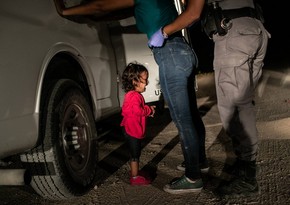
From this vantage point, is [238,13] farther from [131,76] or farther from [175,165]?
[175,165]

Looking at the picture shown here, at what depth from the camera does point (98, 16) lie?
344cm

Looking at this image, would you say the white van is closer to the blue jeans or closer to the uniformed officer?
the blue jeans

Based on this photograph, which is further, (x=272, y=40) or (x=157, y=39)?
(x=272, y=40)

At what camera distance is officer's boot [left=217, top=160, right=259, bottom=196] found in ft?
8.76

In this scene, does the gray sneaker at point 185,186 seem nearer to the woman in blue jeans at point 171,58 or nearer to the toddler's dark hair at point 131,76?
the woman in blue jeans at point 171,58

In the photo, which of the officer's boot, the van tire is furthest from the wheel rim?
the officer's boot

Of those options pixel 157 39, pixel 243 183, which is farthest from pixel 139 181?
Answer: pixel 157 39

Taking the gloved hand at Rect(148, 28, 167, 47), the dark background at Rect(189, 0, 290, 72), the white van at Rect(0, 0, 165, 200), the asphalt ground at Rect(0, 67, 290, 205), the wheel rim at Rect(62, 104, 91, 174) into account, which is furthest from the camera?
the dark background at Rect(189, 0, 290, 72)

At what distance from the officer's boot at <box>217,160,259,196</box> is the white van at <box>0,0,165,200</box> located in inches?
45.4

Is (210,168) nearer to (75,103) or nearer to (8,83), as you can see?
(75,103)

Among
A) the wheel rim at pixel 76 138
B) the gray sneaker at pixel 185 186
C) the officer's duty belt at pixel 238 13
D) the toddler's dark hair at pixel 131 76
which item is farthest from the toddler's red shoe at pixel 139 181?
the officer's duty belt at pixel 238 13

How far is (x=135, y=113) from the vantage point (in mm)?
3061

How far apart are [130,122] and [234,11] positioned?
49.0 inches

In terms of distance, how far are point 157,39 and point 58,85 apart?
33.9 inches
